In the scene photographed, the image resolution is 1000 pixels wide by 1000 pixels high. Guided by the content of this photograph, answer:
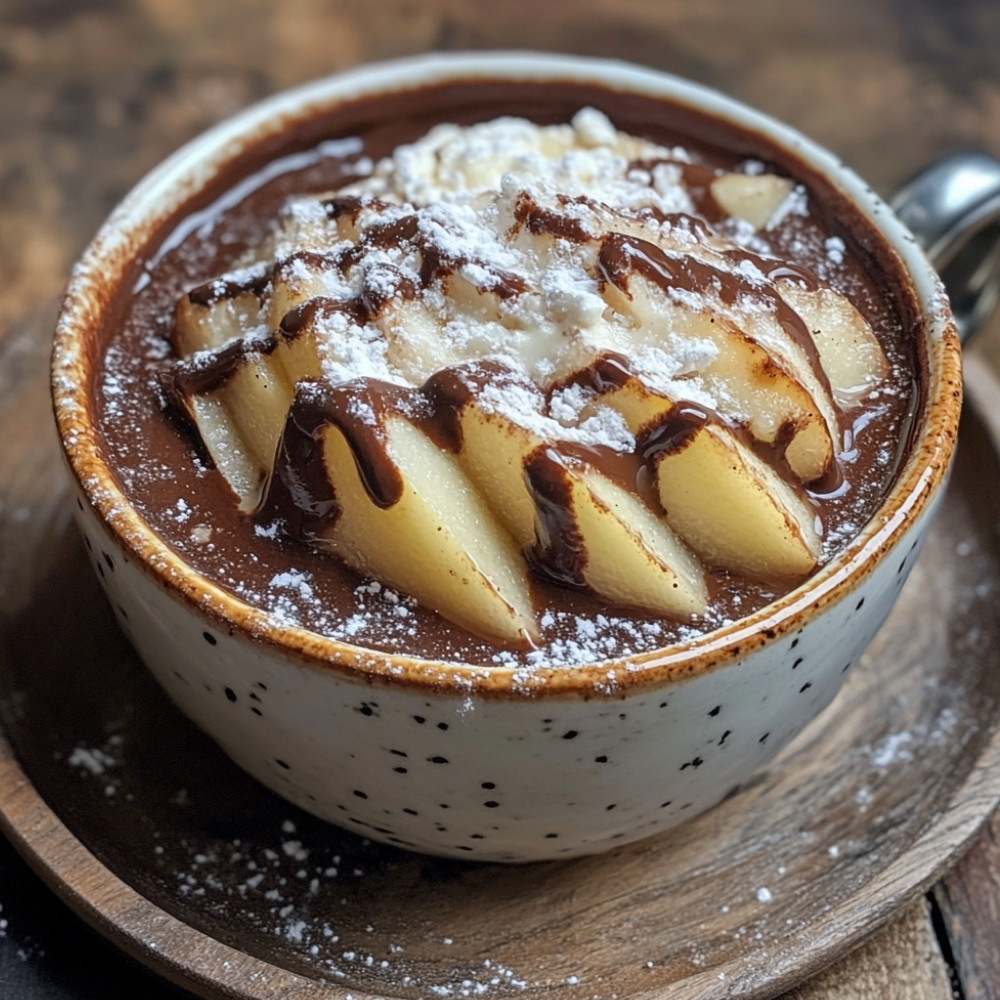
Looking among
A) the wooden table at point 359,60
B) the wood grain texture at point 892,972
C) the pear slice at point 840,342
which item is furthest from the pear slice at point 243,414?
the wooden table at point 359,60

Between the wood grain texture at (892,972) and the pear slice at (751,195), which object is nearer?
the wood grain texture at (892,972)

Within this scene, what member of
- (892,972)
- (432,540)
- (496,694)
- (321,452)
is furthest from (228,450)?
(892,972)

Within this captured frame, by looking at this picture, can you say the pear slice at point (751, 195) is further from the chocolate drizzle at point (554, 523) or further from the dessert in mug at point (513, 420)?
the chocolate drizzle at point (554, 523)

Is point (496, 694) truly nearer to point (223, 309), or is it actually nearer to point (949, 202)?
point (223, 309)

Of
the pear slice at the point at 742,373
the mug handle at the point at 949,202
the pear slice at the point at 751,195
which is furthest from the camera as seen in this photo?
the mug handle at the point at 949,202

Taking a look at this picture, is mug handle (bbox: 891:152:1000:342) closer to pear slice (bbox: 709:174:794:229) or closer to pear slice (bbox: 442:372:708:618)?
pear slice (bbox: 709:174:794:229)

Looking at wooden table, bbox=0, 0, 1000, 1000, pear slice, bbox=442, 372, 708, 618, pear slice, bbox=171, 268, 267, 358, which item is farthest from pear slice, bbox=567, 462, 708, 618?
wooden table, bbox=0, 0, 1000, 1000
